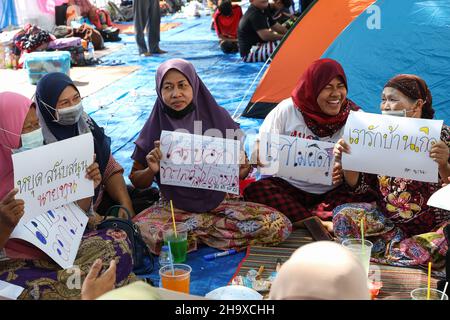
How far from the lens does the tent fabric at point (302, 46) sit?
5418 millimetres

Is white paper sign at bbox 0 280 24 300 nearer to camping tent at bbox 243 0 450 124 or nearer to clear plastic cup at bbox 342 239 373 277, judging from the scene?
clear plastic cup at bbox 342 239 373 277

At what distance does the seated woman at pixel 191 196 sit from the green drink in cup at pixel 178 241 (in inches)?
9.0

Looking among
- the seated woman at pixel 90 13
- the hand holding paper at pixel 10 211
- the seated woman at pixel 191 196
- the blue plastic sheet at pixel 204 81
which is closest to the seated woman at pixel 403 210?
the seated woman at pixel 191 196

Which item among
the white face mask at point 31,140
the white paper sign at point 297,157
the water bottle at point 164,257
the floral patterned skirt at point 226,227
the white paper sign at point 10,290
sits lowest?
the water bottle at point 164,257

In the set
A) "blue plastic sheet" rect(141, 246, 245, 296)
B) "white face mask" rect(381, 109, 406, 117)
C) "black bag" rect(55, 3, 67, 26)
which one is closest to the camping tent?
→ "white face mask" rect(381, 109, 406, 117)

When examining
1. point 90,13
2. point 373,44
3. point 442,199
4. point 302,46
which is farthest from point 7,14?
point 442,199

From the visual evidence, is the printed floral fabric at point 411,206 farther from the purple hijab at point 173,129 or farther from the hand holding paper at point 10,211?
the hand holding paper at point 10,211

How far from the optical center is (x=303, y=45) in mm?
5691

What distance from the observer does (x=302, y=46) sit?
5.70 m

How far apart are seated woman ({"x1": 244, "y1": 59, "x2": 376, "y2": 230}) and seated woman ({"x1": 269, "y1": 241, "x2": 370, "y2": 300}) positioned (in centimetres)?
231

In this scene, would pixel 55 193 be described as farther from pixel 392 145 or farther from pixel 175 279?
pixel 392 145

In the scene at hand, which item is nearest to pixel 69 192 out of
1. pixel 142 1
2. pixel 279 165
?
pixel 279 165

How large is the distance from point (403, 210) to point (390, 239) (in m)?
0.18

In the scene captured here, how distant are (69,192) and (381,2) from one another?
317 centimetres
